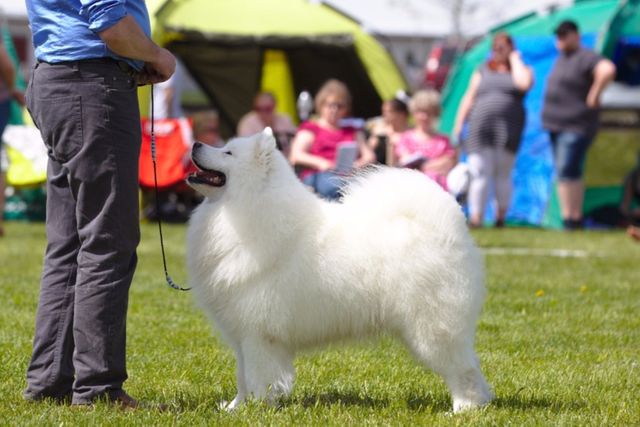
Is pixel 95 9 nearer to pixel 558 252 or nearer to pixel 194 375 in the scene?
pixel 194 375

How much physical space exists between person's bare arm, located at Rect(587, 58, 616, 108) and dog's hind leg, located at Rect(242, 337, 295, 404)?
28.8 ft

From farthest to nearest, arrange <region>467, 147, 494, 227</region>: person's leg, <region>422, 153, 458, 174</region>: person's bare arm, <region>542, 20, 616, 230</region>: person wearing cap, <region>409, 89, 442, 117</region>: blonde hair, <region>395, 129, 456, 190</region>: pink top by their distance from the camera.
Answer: <region>467, 147, 494, 227</region>: person's leg < <region>542, 20, 616, 230</region>: person wearing cap < <region>409, 89, 442, 117</region>: blonde hair < <region>395, 129, 456, 190</region>: pink top < <region>422, 153, 458, 174</region>: person's bare arm

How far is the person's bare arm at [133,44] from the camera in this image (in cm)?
361

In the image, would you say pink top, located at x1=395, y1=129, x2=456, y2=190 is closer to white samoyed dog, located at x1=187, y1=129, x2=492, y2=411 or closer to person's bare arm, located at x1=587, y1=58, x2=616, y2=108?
person's bare arm, located at x1=587, y1=58, x2=616, y2=108

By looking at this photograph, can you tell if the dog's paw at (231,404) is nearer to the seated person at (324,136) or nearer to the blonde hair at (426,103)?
the seated person at (324,136)

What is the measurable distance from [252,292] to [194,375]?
93 centimetres

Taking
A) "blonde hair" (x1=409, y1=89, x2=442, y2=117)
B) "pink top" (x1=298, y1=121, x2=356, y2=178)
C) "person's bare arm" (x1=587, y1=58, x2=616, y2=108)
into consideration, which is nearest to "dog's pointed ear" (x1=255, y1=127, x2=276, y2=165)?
"pink top" (x1=298, y1=121, x2=356, y2=178)

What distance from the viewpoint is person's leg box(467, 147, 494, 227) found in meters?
12.4

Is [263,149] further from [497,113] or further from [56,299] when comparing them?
[497,113]

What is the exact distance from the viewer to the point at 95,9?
358cm

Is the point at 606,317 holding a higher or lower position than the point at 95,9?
lower

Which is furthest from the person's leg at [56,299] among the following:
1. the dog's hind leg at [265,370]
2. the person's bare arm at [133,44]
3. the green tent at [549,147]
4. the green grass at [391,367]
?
the green tent at [549,147]

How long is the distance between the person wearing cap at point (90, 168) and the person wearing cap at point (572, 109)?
8.98 meters

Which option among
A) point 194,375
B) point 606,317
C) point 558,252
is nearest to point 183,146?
point 558,252
